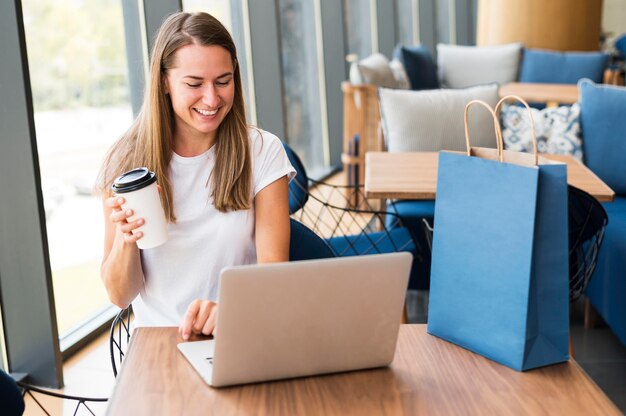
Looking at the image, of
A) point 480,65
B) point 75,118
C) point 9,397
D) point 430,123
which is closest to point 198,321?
point 9,397

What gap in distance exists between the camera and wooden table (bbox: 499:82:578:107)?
5.39m

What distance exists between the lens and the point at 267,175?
71.2 inches

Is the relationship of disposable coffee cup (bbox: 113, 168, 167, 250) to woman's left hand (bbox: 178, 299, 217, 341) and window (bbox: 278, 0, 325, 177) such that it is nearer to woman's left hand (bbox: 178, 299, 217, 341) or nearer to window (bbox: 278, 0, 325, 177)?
woman's left hand (bbox: 178, 299, 217, 341)

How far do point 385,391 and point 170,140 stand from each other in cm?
86

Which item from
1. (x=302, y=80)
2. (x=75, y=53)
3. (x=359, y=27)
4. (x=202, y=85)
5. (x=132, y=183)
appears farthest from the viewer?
(x=359, y=27)

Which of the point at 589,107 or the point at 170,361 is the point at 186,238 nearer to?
the point at 170,361

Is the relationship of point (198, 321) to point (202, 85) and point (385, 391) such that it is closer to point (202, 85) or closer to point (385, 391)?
point (385, 391)

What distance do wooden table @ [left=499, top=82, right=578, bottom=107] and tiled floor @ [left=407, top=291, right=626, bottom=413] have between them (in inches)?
86.5

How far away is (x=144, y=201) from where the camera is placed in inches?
52.0

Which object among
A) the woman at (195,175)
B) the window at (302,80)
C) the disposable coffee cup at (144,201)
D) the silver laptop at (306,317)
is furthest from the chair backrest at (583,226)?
the window at (302,80)

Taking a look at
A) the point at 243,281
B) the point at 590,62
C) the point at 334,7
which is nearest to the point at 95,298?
the point at 243,281

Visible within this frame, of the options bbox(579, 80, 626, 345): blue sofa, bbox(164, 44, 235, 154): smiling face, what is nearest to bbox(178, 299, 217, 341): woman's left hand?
bbox(164, 44, 235, 154): smiling face

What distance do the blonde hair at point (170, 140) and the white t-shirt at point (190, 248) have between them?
25mm

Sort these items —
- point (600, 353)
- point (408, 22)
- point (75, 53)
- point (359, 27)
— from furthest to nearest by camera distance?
point (408, 22), point (359, 27), point (75, 53), point (600, 353)
